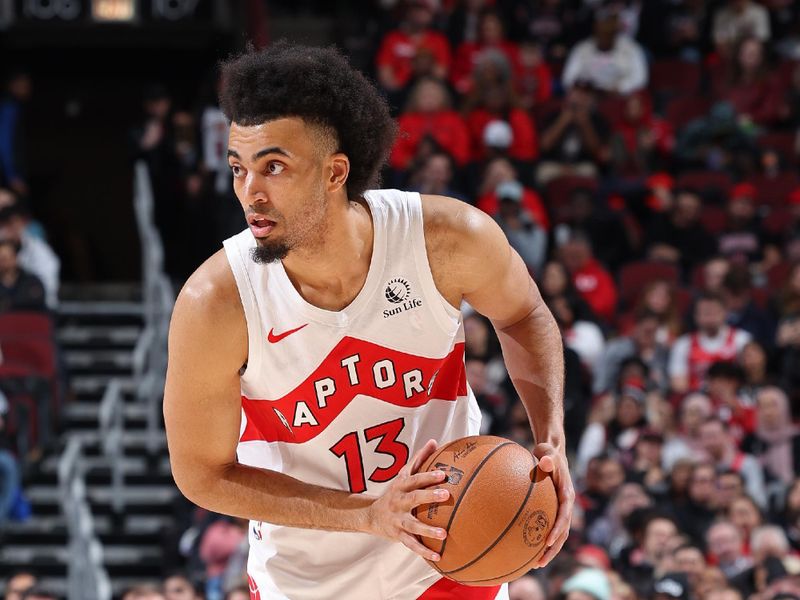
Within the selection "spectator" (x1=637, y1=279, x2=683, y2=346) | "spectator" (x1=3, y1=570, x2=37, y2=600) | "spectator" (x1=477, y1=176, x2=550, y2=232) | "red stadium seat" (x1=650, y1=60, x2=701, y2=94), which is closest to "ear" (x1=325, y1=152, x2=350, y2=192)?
"spectator" (x1=3, y1=570, x2=37, y2=600)

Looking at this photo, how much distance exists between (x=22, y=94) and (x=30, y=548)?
14.0ft

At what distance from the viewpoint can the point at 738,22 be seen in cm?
1267

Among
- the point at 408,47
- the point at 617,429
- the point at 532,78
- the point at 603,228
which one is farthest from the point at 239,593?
the point at 532,78

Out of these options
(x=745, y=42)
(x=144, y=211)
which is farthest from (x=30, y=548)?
(x=745, y=42)

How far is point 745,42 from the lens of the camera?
1202 centimetres

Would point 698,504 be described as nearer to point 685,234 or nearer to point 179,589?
point 179,589

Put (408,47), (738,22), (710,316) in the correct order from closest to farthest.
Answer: (710,316) → (408,47) → (738,22)

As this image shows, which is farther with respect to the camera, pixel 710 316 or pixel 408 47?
pixel 408 47

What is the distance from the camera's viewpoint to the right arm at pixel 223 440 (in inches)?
137

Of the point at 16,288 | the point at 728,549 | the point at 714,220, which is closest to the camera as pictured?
the point at 728,549

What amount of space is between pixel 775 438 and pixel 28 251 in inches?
219

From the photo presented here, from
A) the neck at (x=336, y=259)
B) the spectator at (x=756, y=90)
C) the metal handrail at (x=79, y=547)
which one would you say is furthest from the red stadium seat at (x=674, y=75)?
the neck at (x=336, y=259)

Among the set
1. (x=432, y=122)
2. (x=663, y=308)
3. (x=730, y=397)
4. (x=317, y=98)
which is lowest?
(x=730, y=397)

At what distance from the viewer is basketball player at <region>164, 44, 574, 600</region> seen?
11.4 ft
